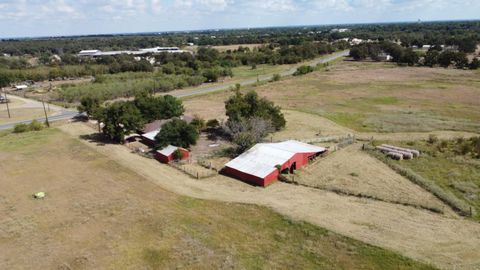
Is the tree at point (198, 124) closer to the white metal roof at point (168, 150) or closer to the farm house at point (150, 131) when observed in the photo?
the farm house at point (150, 131)

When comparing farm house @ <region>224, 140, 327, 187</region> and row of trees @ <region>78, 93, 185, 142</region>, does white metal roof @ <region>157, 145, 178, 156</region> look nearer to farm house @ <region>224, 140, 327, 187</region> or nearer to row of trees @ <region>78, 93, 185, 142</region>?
farm house @ <region>224, 140, 327, 187</region>

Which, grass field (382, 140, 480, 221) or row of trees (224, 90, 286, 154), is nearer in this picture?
grass field (382, 140, 480, 221)

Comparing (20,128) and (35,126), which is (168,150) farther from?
(20,128)

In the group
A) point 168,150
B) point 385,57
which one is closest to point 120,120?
point 168,150

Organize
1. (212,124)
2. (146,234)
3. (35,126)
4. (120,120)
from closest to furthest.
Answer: (146,234), (120,120), (212,124), (35,126)

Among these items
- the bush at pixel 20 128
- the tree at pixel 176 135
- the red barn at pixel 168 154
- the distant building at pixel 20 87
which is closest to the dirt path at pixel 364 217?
the red barn at pixel 168 154

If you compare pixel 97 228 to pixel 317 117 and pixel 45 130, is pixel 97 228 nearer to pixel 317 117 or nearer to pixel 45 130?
pixel 45 130

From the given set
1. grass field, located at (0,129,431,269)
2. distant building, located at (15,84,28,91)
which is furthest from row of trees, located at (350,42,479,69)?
distant building, located at (15,84,28,91)
